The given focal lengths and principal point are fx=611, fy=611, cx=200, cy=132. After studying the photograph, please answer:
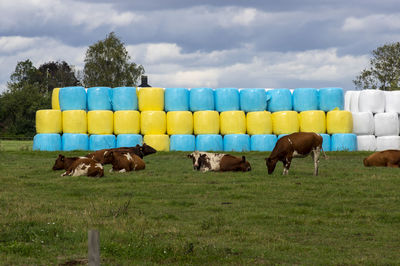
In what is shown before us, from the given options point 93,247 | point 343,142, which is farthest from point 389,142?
point 93,247

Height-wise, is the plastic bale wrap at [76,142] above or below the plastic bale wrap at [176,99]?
below

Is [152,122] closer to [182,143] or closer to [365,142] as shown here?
[182,143]

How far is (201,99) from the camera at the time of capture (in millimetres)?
34594

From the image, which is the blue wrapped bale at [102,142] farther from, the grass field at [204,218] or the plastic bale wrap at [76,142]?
the grass field at [204,218]

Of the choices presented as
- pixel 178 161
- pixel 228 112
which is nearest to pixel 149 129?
pixel 228 112

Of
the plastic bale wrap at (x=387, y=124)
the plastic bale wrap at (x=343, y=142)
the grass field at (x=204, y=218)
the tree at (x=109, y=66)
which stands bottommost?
the grass field at (x=204, y=218)

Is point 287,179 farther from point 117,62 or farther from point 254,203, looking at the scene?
point 117,62

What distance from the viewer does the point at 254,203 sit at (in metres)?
14.8

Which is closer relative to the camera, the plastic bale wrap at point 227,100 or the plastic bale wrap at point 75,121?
the plastic bale wrap at point 75,121

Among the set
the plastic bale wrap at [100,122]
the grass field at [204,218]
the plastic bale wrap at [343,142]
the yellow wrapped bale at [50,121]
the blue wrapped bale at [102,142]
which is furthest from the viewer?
the yellow wrapped bale at [50,121]

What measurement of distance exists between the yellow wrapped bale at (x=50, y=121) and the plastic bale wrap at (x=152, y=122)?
478 centimetres

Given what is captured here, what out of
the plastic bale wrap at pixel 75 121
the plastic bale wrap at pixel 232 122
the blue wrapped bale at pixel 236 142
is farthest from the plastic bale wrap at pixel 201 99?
the plastic bale wrap at pixel 75 121

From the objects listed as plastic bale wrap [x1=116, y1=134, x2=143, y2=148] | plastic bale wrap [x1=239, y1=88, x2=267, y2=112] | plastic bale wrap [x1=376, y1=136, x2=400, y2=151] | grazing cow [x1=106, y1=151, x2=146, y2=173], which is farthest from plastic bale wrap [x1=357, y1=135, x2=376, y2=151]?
grazing cow [x1=106, y1=151, x2=146, y2=173]

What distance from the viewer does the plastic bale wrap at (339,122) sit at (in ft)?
113
